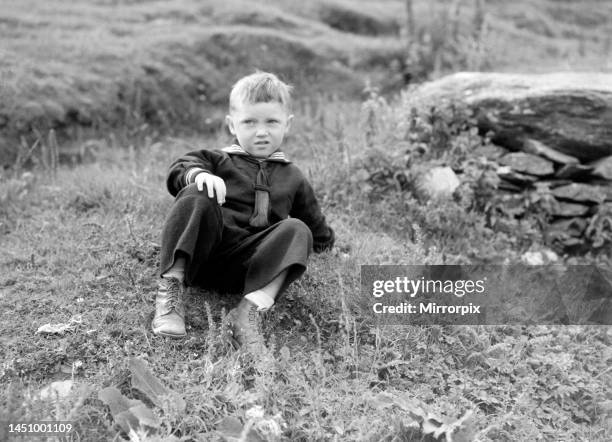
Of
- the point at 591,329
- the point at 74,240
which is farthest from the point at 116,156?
the point at 591,329

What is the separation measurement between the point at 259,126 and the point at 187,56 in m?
4.12

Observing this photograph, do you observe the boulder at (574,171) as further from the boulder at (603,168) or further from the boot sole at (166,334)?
the boot sole at (166,334)

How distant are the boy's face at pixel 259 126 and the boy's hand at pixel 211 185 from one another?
1.76 feet

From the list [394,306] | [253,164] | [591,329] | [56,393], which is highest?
[253,164]

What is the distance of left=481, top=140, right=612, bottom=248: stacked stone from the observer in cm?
518

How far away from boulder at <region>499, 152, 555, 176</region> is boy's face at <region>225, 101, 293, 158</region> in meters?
2.63

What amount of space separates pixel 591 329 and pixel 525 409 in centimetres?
118

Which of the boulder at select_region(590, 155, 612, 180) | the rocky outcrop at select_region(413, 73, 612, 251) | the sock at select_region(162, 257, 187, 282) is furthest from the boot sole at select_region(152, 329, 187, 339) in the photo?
the boulder at select_region(590, 155, 612, 180)

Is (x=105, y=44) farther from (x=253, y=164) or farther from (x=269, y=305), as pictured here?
(x=269, y=305)

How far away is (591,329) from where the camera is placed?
399 cm

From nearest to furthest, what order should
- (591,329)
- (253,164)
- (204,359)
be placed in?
(204,359), (253,164), (591,329)

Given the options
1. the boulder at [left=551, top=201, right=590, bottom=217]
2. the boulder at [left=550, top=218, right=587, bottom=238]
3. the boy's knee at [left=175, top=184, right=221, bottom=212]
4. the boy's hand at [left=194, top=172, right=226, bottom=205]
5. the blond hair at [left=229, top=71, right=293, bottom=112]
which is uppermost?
the blond hair at [left=229, top=71, right=293, bottom=112]

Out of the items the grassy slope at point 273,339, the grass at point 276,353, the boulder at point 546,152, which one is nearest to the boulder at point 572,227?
the boulder at point 546,152

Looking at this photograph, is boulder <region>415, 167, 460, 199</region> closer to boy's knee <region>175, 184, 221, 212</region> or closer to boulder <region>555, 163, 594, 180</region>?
boulder <region>555, 163, 594, 180</region>
